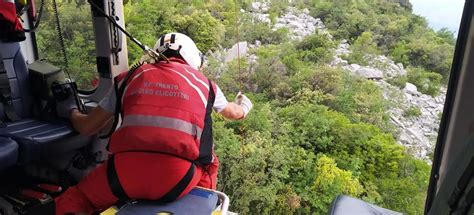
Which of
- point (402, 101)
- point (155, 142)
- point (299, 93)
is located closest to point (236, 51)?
point (299, 93)

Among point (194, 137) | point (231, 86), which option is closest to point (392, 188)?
point (231, 86)

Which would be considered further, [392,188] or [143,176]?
[392,188]

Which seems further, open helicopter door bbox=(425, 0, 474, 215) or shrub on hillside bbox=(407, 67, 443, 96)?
shrub on hillside bbox=(407, 67, 443, 96)

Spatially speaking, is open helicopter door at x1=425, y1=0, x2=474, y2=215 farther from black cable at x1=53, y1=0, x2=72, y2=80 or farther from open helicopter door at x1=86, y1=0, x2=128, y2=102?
black cable at x1=53, y1=0, x2=72, y2=80

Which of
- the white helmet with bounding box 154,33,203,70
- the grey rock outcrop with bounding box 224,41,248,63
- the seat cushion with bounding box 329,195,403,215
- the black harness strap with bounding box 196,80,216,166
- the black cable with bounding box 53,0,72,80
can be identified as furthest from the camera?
the grey rock outcrop with bounding box 224,41,248,63

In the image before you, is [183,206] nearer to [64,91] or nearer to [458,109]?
[458,109]

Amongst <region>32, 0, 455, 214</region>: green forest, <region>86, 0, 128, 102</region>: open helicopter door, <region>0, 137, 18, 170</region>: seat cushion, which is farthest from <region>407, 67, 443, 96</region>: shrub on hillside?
<region>0, 137, 18, 170</region>: seat cushion

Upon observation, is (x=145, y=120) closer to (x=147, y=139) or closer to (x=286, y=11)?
(x=147, y=139)
